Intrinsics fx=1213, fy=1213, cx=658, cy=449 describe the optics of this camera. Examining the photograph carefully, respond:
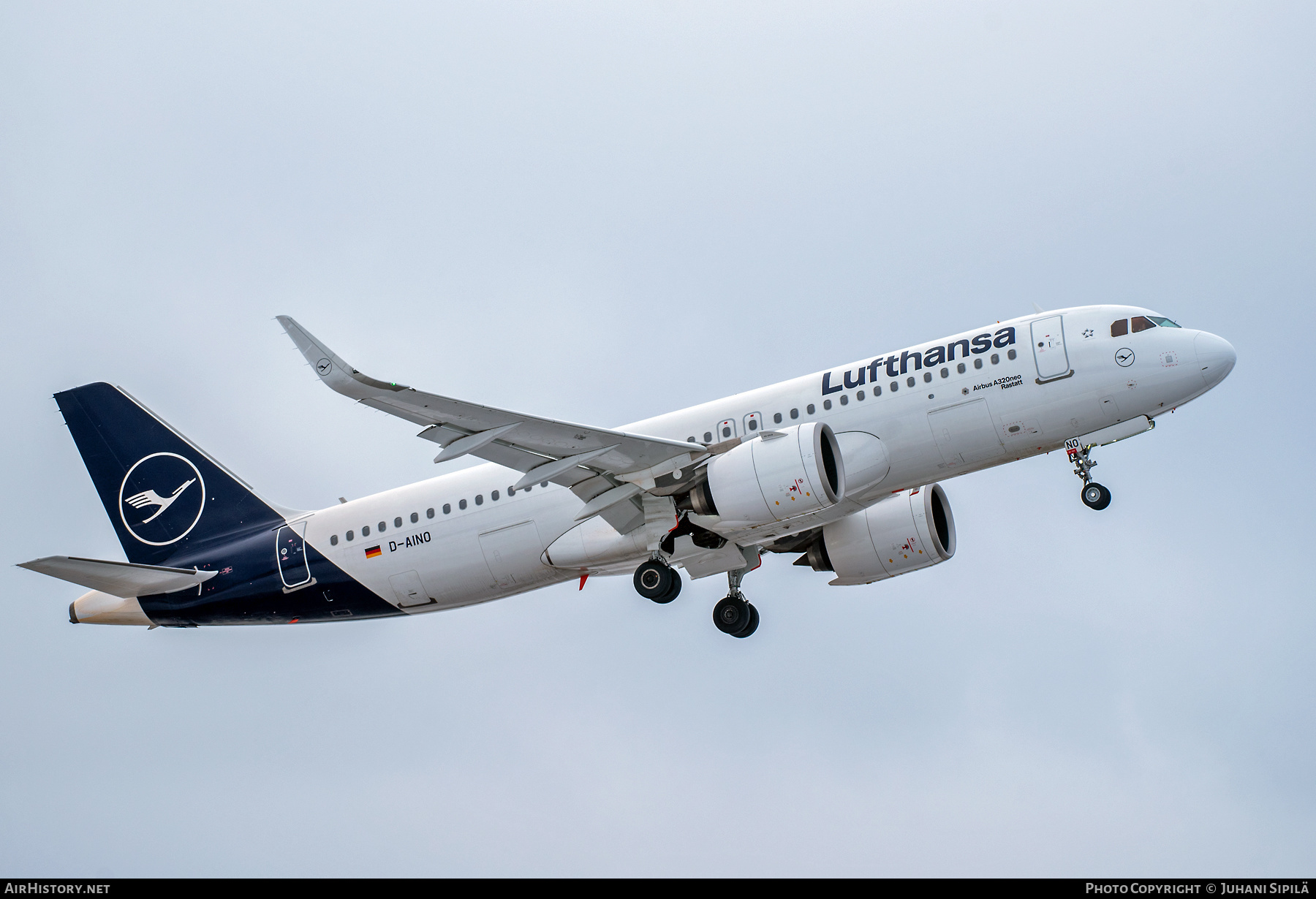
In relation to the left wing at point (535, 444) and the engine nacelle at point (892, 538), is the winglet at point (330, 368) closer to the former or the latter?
the left wing at point (535, 444)

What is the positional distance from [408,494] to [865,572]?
39.4 feet

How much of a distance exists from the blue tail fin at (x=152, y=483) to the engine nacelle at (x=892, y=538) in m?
15.0

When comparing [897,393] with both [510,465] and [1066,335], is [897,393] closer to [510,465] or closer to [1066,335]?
[1066,335]

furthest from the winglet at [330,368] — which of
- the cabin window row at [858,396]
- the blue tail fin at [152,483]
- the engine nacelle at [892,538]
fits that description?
the engine nacelle at [892,538]

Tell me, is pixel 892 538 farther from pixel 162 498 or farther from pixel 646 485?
pixel 162 498

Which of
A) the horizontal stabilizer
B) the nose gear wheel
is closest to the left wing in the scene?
the nose gear wheel

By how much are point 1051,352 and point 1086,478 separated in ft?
10.2

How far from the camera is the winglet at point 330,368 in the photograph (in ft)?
74.1

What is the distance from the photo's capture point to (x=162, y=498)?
3344 centimetres

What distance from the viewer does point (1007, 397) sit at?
26141 millimetres

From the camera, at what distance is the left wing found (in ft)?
75.2

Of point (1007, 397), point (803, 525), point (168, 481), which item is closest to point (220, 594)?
point (168, 481)

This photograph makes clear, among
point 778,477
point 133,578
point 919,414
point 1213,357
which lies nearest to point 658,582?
point 778,477

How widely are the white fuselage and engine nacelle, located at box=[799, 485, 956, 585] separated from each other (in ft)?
7.92
